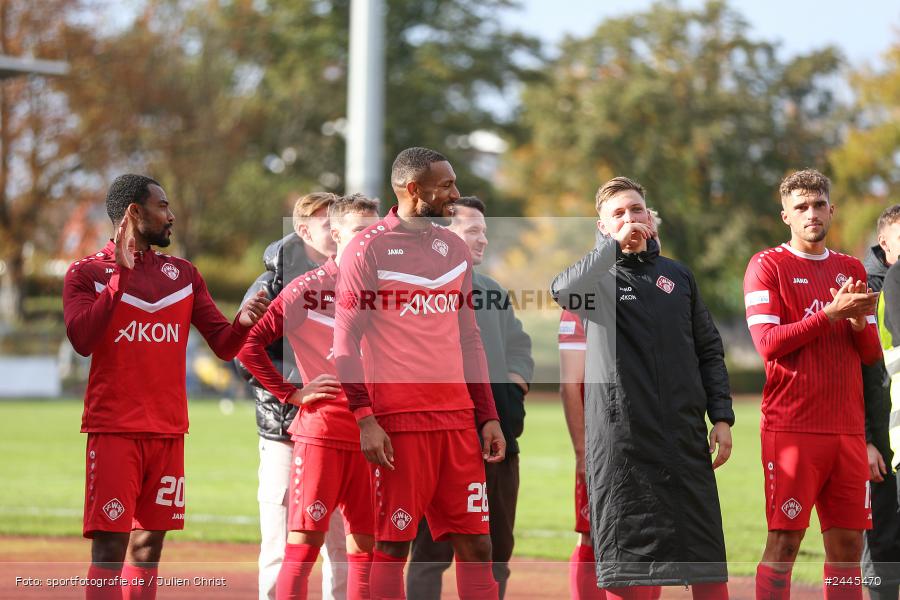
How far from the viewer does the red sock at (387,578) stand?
571cm

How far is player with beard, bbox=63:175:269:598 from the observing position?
19.3ft

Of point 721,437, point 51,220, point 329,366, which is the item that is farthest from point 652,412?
point 51,220

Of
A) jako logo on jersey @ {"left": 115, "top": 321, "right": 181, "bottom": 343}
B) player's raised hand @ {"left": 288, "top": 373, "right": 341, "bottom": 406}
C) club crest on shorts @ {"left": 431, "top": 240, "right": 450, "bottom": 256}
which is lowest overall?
player's raised hand @ {"left": 288, "top": 373, "right": 341, "bottom": 406}

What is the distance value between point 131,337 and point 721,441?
3.09 m

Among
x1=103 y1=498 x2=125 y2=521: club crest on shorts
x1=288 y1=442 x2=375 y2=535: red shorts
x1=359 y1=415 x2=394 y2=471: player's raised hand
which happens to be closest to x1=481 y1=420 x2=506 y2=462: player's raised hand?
x1=359 y1=415 x2=394 y2=471: player's raised hand

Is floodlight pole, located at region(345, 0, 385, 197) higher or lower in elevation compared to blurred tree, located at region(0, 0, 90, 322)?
lower

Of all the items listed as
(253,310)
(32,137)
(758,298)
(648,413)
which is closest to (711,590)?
(648,413)

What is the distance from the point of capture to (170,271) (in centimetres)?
636

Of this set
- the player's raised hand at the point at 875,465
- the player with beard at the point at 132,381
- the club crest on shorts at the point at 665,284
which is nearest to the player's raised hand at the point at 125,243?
the player with beard at the point at 132,381

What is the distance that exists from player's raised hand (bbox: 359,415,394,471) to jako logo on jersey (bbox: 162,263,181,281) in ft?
4.83

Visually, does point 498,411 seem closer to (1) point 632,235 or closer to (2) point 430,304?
(2) point 430,304

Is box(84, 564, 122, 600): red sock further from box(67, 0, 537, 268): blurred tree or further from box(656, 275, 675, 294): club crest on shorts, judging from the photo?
box(67, 0, 537, 268): blurred tree

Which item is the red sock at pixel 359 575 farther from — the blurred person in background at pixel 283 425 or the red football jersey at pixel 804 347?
the red football jersey at pixel 804 347

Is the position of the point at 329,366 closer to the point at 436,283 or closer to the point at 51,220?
the point at 436,283
